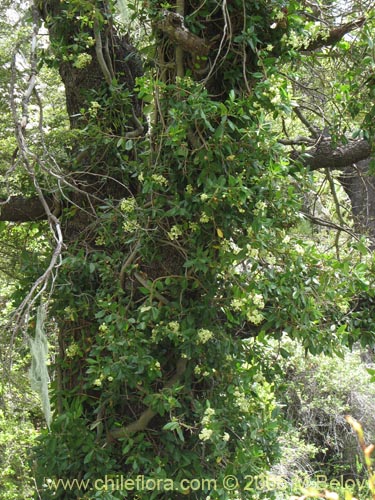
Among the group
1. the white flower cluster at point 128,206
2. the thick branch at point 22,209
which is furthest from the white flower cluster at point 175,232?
the thick branch at point 22,209

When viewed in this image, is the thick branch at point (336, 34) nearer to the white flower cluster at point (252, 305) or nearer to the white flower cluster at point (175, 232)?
the white flower cluster at point (175, 232)

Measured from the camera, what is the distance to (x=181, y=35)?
107 inches

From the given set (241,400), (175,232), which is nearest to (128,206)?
(175,232)

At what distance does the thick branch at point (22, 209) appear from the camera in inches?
137

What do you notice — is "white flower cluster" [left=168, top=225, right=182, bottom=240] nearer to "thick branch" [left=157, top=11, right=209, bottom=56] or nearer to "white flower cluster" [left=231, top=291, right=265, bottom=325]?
"white flower cluster" [left=231, top=291, right=265, bottom=325]

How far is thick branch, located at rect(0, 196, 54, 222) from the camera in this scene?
11.4 ft

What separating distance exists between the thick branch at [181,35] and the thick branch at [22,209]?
1153 mm

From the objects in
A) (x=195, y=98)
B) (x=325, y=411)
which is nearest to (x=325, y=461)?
(x=325, y=411)

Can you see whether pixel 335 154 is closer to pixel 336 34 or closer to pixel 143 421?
pixel 336 34

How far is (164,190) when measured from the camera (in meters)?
2.78

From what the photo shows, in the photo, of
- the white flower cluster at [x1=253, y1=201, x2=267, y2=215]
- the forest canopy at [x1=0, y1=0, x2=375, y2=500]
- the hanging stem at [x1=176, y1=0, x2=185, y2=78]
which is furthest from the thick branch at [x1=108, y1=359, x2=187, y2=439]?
the hanging stem at [x1=176, y1=0, x2=185, y2=78]

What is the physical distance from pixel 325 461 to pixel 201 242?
4639 millimetres

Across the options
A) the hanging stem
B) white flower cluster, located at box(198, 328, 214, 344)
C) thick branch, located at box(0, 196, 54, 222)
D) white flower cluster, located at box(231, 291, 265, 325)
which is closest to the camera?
white flower cluster, located at box(231, 291, 265, 325)

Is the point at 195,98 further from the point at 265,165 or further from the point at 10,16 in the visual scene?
the point at 10,16
